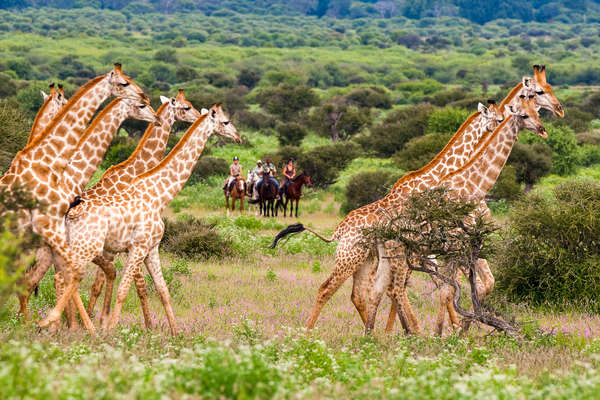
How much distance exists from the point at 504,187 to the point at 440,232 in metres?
16.1

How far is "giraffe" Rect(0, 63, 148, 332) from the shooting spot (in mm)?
7566

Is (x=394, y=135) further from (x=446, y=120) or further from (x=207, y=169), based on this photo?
(x=207, y=169)

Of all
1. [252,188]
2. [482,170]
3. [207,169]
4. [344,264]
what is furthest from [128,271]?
[207,169]

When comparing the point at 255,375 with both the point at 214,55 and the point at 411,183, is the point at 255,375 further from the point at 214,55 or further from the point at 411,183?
the point at 214,55

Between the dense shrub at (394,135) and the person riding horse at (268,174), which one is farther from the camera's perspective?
the dense shrub at (394,135)

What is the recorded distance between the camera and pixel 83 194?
8734mm

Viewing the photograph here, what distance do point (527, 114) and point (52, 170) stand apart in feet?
19.6

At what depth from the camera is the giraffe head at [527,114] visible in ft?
32.1

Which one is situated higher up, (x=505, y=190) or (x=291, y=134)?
(x=505, y=190)

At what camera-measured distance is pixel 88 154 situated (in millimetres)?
9219

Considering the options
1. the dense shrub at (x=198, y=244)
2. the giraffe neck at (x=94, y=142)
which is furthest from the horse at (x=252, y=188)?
the giraffe neck at (x=94, y=142)

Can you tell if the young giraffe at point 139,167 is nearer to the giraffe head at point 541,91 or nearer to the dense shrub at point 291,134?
the giraffe head at point 541,91

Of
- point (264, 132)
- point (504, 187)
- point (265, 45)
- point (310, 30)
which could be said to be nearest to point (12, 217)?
point (504, 187)

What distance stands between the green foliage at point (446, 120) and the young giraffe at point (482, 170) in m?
22.3
